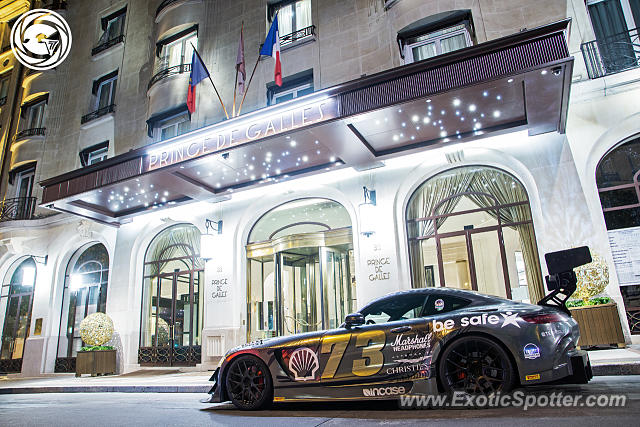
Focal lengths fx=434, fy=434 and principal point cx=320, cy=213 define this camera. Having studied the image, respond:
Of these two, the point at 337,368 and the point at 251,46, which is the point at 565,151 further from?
the point at 251,46

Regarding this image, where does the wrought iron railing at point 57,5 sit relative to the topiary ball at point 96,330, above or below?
above

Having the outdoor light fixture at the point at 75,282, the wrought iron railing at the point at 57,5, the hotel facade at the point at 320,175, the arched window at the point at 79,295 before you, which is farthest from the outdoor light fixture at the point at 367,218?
the wrought iron railing at the point at 57,5

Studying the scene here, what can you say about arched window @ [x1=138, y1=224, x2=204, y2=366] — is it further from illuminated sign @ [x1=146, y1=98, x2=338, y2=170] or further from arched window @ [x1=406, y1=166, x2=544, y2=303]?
arched window @ [x1=406, y1=166, x2=544, y2=303]

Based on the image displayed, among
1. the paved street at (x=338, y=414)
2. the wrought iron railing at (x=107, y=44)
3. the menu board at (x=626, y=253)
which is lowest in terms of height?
the paved street at (x=338, y=414)

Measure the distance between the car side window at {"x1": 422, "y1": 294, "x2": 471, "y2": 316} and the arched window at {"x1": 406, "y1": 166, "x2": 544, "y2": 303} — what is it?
5.21m

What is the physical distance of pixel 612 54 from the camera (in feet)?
31.9

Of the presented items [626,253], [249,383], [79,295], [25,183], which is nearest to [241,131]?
[249,383]

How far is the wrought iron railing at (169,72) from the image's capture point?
51.7 ft

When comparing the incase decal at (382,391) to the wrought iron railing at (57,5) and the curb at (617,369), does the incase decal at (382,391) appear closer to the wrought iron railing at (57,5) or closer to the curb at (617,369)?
the curb at (617,369)

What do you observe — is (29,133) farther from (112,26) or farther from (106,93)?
(112,26)

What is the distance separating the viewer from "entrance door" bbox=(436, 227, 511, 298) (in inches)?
377

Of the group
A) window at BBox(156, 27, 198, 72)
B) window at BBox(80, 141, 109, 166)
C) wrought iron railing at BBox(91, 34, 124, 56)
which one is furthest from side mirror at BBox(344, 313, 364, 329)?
wrought iron railing at BBox(91, 34, 124, 56)

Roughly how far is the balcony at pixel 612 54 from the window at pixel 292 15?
8258 millimetres

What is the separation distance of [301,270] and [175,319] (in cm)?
478
